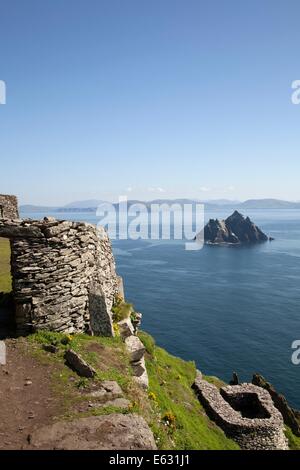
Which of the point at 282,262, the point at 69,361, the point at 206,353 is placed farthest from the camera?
the point at 282,262

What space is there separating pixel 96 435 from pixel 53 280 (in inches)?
321

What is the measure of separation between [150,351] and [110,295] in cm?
690

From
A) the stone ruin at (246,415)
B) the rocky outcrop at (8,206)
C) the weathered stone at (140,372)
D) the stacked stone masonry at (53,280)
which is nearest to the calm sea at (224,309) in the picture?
the stone ruin at (246,415)

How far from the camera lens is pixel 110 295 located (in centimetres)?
2428

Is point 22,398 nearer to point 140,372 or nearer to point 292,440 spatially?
point 140,372

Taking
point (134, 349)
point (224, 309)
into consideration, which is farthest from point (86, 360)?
point (224, 309)

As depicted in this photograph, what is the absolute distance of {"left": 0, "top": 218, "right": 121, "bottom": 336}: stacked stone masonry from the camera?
693 inches

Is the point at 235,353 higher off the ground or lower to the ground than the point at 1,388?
lower

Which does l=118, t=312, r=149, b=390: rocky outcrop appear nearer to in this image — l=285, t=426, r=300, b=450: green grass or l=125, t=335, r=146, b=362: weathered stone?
l=125, t=335, r=146, b=362: weathered stone

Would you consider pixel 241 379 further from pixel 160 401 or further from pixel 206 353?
pixel 160 401

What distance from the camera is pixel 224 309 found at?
93000mm

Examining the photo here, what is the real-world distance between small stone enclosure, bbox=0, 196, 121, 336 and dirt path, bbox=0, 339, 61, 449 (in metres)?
1.85

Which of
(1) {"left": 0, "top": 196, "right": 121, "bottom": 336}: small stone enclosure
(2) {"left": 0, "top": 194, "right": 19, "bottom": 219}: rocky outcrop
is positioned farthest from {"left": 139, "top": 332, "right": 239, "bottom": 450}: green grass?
(2) {"left": 0, "top": 194, "right": 19, "bottom": 219}: rocky outcrop
